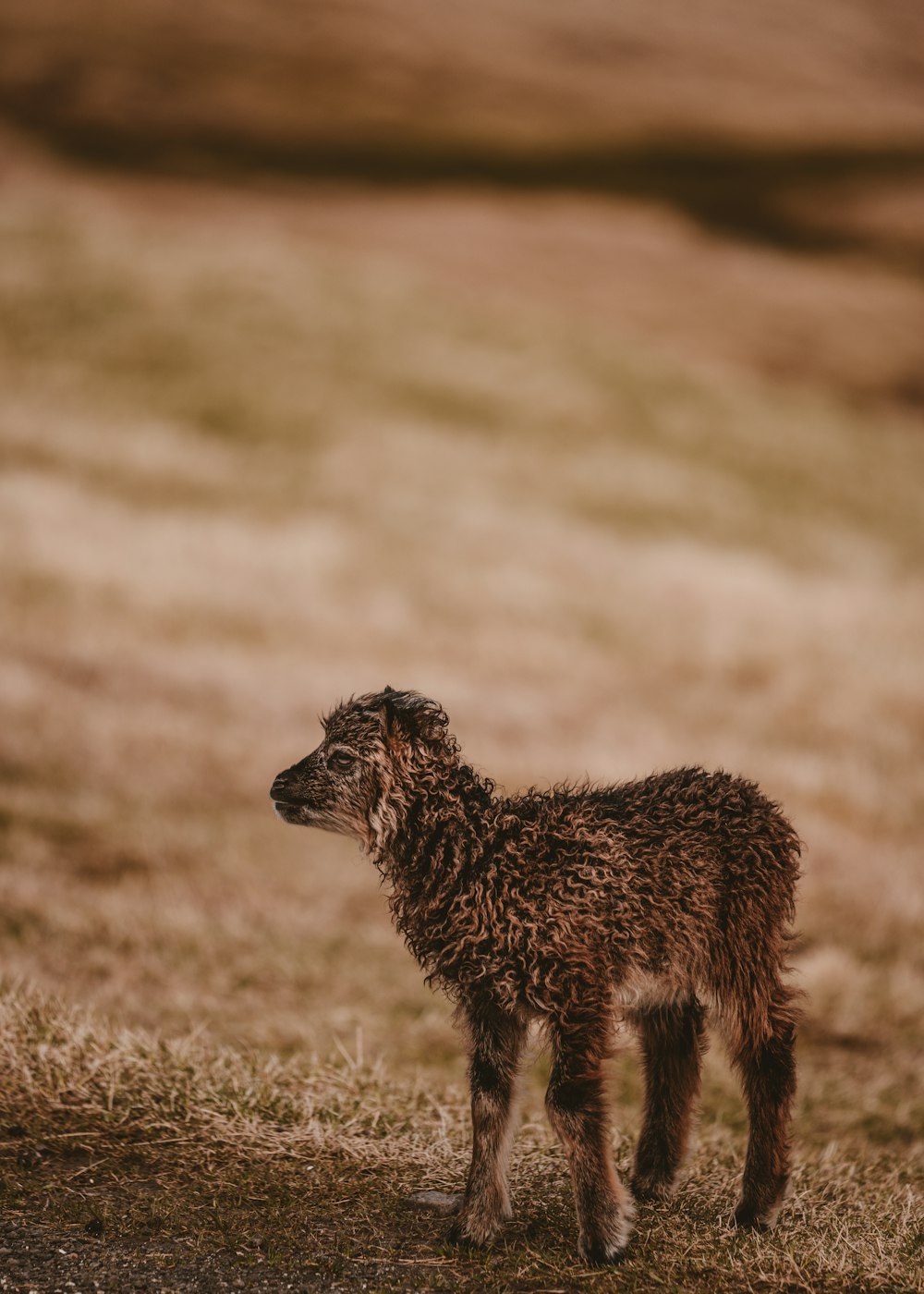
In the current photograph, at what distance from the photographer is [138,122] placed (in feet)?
103

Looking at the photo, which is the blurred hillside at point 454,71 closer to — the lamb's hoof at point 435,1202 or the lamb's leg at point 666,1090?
the lamb's leg at point 666,1090

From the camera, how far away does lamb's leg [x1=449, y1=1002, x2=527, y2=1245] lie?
5609 millimetres

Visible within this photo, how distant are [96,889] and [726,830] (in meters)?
7.22

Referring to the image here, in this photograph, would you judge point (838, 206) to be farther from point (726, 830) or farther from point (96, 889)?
point (726, 830)

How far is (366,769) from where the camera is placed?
5805mm

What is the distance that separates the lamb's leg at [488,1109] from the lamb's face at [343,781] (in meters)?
1.01

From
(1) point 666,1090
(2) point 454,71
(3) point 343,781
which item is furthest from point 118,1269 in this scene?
(2) point 454,71

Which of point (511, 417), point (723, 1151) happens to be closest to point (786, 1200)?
point (723, 1151)

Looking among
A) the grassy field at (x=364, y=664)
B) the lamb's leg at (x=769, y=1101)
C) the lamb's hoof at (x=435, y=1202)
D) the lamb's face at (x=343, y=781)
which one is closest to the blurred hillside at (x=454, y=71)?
the grassy field at (x=364, y=664)

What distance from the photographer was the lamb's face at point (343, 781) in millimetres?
5809

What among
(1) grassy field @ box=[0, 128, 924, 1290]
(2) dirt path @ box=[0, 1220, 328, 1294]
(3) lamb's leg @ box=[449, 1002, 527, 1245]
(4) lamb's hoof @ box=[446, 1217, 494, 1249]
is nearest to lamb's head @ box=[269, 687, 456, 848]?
(3) lamb's leg @ box=[449, 1002, 527, 1245]

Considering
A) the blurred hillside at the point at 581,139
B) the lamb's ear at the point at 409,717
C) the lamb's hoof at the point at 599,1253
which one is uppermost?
the blurred hillside at the point at 581,139

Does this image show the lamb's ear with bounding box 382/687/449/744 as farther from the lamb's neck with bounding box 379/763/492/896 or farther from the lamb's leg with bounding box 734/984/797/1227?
the lamb's leg with bounding box 734/984/797/1227

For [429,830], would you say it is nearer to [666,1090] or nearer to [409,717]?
[409,717]
